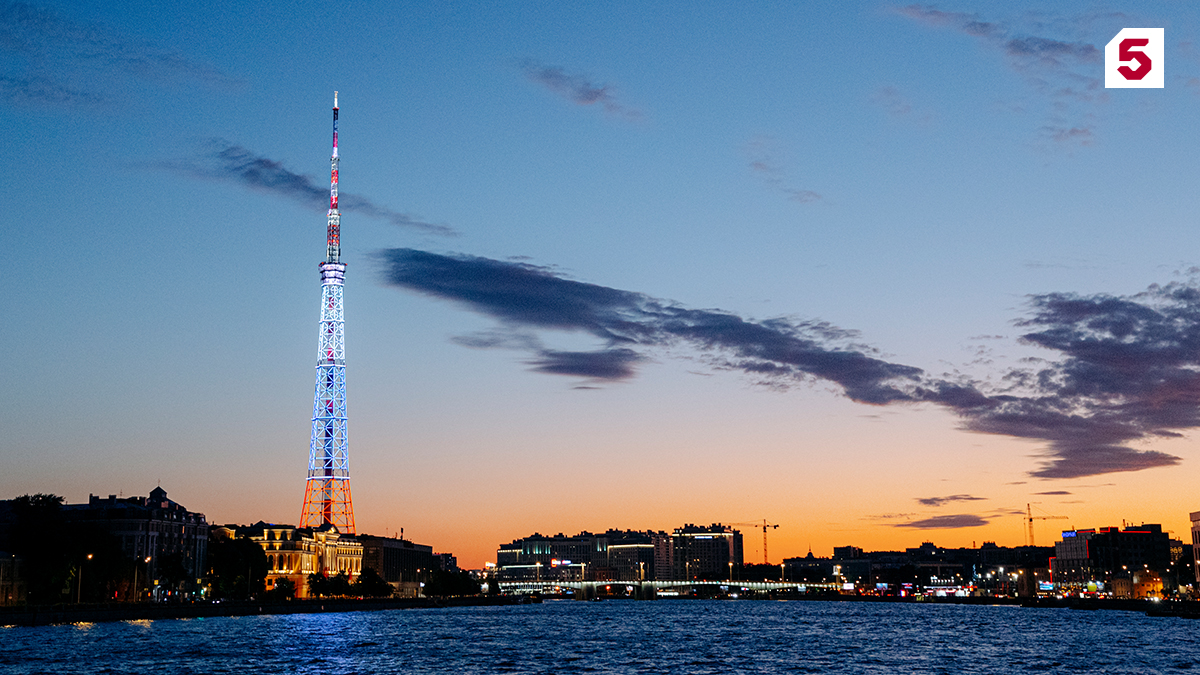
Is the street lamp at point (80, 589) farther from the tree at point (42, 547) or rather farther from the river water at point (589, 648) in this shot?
the river water at point (589, 648)

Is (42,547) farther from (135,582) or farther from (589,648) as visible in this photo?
(589,648)

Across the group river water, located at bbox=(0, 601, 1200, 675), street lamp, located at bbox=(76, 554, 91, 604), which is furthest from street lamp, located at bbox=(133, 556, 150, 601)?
street lamp, located at bbox=(76, 554, 91, 604)

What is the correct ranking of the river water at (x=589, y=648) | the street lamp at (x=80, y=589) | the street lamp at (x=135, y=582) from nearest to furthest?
the river water at (x=589, y=648)
the street lamp at (x=80, y=589)
the street lamp at (x=135, y=582)

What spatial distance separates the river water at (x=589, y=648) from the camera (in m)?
95.4

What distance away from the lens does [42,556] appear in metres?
154

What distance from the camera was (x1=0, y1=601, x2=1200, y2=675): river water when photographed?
95375 millimetres

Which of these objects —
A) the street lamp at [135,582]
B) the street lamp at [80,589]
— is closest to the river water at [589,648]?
the street lamp at [80,589]

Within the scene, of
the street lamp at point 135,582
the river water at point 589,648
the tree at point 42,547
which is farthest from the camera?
the street lamp at point 135,582

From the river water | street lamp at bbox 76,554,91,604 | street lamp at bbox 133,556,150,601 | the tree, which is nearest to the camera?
the river water

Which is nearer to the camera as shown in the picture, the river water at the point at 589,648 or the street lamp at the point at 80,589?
the river water at the point at 589,648

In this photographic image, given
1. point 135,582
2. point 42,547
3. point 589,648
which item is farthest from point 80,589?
point 589,648

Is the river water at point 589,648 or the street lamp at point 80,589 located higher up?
the street lamp at point 80,589

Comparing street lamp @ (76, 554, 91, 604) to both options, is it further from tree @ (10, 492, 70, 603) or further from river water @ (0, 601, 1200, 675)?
river water @ (0, 601, 1200, 675)

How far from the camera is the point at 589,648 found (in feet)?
409
